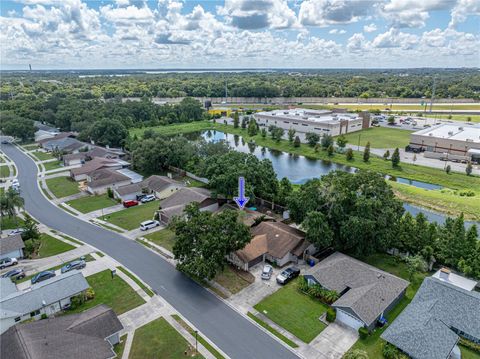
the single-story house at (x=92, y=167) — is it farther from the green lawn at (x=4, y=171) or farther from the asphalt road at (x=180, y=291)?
the green lawn at (x=4, y=171)

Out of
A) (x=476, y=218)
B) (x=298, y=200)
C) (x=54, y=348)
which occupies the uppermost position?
(x=298, y=200)

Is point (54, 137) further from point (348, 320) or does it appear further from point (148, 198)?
point (348, 320)

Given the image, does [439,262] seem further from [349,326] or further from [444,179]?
[444,179]

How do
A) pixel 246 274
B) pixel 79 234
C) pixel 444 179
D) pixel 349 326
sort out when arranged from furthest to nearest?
pixel 444 179
pixel 79 234
pixel 246 274
pixel 349 326

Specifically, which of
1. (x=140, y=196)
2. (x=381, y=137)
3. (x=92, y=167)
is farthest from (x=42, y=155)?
(x=381, y=137)

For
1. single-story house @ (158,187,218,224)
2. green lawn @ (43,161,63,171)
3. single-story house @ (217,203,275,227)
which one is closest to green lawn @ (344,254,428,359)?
single-story house @ (217,203,275,227)

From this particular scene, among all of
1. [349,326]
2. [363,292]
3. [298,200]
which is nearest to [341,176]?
[298,200]

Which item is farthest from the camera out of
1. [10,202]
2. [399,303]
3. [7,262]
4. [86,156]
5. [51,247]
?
[86,156]

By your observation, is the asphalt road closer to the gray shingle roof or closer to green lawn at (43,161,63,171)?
the gray shingle roof
